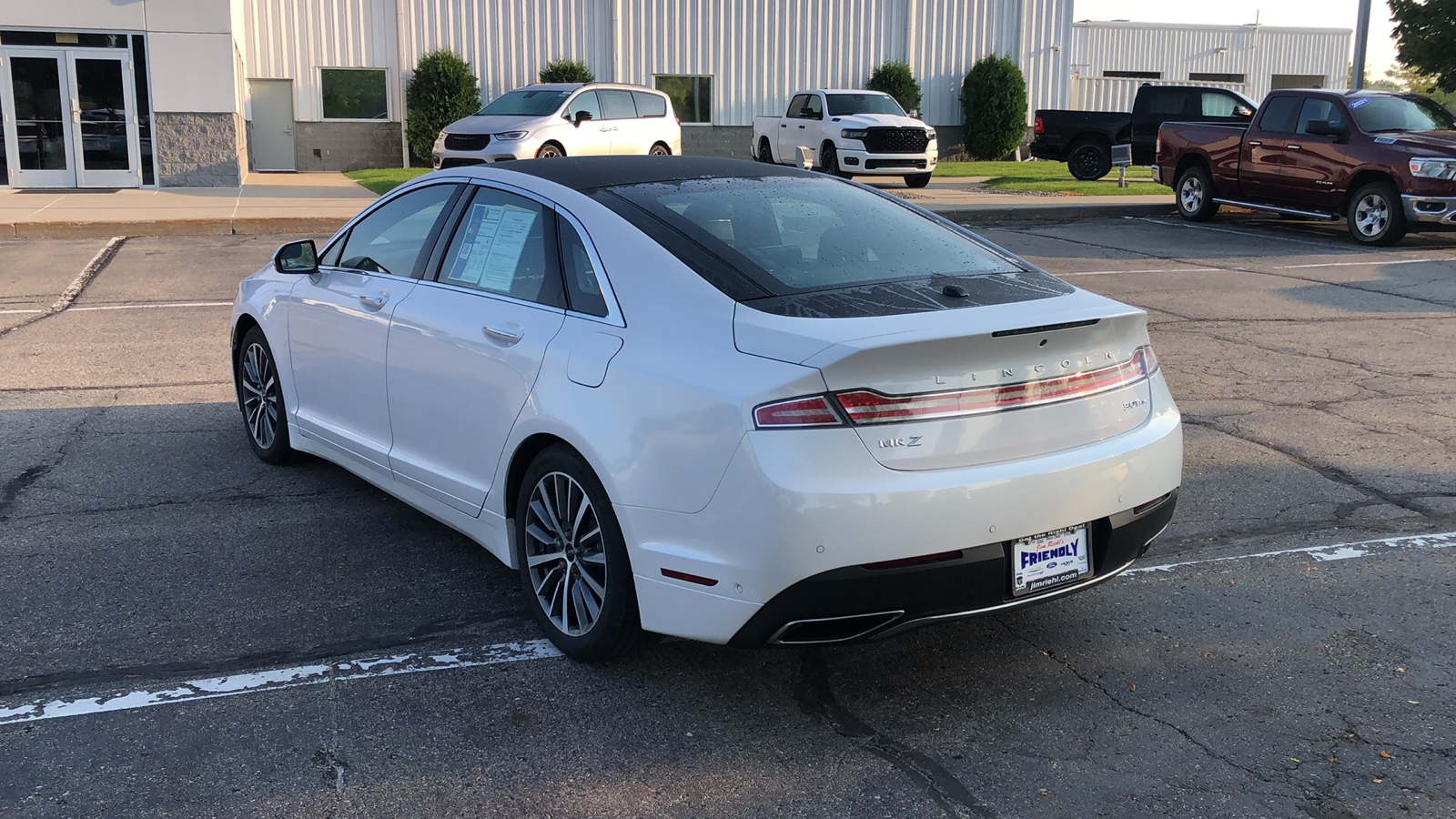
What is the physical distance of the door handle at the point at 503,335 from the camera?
13.5ft

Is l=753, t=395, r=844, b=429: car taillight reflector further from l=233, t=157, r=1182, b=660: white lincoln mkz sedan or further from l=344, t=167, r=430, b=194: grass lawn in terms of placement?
l=344, t=167, r=430, b=194: grass lawn

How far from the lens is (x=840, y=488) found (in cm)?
327

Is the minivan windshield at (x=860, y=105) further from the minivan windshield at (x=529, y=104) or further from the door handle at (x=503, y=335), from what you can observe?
the door handle at (x=503, y=335)

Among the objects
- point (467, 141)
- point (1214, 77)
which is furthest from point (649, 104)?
point (1214, 77)

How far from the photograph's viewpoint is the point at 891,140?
23.8 meters

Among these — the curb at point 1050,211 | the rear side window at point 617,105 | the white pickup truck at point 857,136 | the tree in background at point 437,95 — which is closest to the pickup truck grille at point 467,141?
the rear side window at point 617,105

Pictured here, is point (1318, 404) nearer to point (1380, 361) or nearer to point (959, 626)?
point (1380, 361)

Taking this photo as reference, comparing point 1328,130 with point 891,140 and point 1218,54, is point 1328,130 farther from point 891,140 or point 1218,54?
point 1218,54

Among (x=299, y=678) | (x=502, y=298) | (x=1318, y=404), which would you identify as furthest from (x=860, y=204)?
(x=1318, y=404)

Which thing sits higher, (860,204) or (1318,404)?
(860,204)

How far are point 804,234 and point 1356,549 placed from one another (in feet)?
8.88

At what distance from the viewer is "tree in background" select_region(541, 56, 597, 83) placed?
99.8ft

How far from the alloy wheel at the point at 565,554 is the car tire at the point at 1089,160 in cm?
2427

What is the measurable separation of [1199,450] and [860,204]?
2863 millimetres
